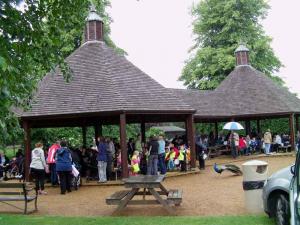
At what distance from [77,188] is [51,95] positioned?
17.3 feet

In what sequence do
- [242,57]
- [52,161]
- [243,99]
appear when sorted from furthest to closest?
[242,57], [243,99], [52,161]

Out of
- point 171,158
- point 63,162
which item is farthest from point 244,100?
point 63,162

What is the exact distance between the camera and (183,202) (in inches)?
496

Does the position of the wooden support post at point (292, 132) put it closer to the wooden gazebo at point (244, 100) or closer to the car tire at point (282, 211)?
the wooden gazebo at point (244, 100)

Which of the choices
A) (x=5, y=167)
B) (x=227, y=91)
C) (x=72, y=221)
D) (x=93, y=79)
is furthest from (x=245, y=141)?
(x=72, y=221)

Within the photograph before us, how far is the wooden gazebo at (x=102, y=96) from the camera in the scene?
18.3 m

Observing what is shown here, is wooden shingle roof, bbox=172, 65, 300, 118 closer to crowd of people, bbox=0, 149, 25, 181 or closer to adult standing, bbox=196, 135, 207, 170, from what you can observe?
adult standing, bbox=196, 135, 207, 170

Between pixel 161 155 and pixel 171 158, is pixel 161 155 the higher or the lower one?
the higher one

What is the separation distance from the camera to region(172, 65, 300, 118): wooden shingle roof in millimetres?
28641

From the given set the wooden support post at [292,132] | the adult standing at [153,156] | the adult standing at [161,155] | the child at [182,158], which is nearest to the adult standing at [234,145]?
the wooden support post at [292,132]

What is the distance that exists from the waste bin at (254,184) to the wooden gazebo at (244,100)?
51.9 ft

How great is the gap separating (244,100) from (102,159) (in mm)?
16153

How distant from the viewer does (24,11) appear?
8.50 metres

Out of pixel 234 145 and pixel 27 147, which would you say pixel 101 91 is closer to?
pixel 27 147
